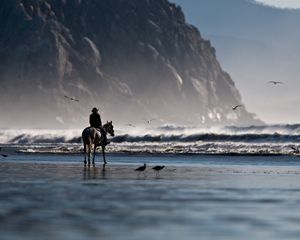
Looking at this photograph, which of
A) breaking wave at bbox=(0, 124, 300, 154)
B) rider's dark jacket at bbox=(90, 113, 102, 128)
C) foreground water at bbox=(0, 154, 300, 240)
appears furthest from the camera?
breaking wave at bbox=(0, 124, 300, 154)

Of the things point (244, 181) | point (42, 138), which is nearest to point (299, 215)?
point (244, 181)

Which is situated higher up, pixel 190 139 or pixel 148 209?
pixel 190 139

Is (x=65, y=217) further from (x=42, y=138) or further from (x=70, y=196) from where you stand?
(x=42, y=138)

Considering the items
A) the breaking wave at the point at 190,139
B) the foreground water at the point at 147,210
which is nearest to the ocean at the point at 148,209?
the foreground water at the point at 147,210

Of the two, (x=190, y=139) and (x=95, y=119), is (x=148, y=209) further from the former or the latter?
(x=190, y=139)

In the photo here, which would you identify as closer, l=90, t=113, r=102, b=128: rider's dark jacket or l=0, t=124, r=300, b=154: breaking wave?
l=90, t=113, r=102, b=128: rider's dark jacket

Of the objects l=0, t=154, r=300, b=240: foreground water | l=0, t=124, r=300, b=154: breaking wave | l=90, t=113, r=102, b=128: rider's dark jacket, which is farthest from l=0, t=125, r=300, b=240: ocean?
l=0, t=124, r=300, b=154: breaking wave

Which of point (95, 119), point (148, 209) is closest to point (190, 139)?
point (95, 119)

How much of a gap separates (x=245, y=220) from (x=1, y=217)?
4067 mm

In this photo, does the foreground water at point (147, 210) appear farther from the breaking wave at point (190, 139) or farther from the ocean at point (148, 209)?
the breaking wave at point (190, 139)

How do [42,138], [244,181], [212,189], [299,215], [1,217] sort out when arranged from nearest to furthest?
[1,217], [299,215], [212,189], [244,181], [42,138]

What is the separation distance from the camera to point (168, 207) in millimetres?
15344

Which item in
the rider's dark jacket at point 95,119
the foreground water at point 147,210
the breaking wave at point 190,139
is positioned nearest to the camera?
the foreground water at point 147,210

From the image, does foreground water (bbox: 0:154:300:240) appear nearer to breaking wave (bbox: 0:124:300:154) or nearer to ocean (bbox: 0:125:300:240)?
ocean (bbox: 0:125:300:240)
